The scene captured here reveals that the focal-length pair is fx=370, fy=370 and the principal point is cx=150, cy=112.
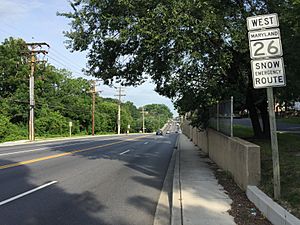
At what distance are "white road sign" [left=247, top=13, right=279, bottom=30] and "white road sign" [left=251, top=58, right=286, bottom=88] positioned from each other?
0.67 metres

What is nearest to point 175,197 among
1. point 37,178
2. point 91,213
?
point 91,213

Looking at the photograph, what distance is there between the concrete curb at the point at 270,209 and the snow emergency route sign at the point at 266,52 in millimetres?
2012

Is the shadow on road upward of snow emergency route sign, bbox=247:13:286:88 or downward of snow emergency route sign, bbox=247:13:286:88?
downward

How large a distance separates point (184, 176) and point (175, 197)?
3038 mm

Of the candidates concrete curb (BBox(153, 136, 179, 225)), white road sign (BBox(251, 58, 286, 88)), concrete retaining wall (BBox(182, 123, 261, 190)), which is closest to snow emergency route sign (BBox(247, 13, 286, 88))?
white road sign (BBox(251, 58, 286, 88))

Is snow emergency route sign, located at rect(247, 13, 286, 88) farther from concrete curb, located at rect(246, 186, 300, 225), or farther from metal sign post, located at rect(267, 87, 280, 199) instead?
concrete curb, located at rect(246, 186, 300, 225)

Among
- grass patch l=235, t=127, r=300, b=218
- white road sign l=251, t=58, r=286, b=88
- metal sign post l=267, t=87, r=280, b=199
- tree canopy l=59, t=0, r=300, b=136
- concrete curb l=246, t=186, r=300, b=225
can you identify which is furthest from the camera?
tree canopy l=59, t=0, r=300, b=136

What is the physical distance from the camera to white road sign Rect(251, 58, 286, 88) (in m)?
6.66

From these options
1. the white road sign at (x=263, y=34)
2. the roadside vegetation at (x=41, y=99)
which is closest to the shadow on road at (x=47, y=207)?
the white road sign at (x=263, y=34)

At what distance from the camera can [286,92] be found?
1420 cm

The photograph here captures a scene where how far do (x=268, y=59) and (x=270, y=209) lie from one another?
8.79 ft

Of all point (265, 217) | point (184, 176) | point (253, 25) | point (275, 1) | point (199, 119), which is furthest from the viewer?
point (199, 119)

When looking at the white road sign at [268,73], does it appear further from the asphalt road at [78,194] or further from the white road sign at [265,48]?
the asphalt road at [78,194]

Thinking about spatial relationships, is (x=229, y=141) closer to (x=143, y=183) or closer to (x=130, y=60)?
(x=143, y=183)
